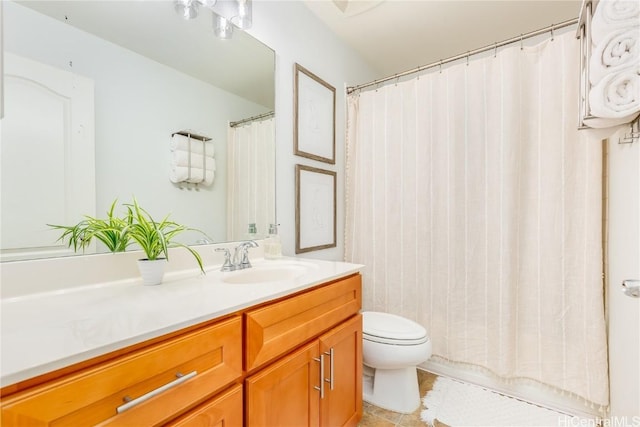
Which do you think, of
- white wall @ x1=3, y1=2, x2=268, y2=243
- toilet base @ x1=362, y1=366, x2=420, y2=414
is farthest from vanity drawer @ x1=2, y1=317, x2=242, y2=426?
toilet base @ x1=362, y1=366, x2=420, y2=414

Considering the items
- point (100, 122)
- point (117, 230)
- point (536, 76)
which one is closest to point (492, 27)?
point (536, 76)

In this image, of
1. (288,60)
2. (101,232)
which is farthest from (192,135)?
(288,60)

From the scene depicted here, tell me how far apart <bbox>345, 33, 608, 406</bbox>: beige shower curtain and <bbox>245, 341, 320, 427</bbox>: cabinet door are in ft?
3.57

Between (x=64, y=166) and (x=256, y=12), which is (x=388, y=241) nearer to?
(x=256, y=12)

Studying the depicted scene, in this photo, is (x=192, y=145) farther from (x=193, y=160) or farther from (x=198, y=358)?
(x=198, y=358)

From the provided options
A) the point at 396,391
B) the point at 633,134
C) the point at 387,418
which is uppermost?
the point at 633,134

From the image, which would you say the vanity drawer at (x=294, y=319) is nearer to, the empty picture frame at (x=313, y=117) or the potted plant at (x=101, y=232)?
the potted plant at (x=101, y=232)

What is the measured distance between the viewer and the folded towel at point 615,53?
861mm

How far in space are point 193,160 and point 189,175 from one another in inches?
2.8

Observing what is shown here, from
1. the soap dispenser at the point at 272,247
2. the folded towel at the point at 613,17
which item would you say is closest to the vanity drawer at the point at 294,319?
the soap dispenser at the point at 272,247

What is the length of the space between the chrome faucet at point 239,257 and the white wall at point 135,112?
118 mm

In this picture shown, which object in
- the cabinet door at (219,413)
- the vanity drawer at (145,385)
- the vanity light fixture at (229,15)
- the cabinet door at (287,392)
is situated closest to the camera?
the vanity drawer at (145,385)

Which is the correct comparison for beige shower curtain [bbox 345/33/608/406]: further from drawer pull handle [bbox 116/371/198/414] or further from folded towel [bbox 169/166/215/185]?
drawer pull handle [bbox 116/371/198/414]

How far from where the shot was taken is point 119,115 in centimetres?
105
